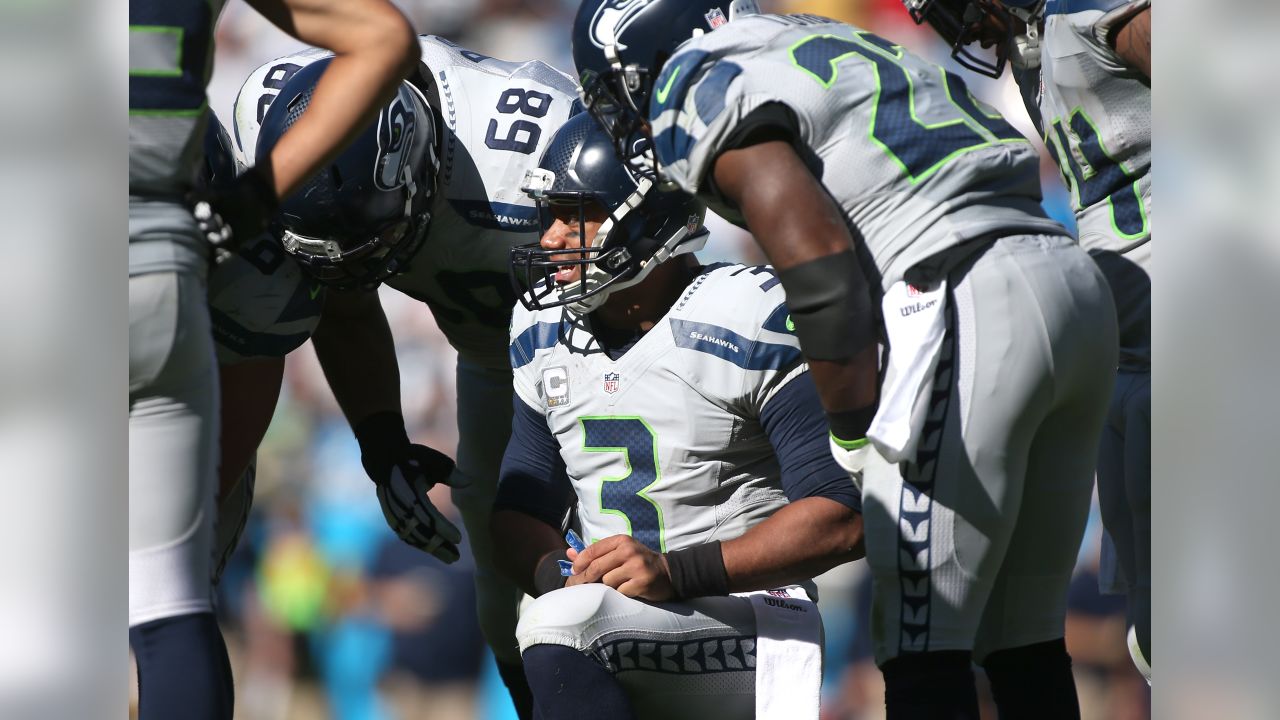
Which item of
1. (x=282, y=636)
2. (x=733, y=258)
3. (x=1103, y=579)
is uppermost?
(x=733, y=258)

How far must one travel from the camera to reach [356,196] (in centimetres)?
261

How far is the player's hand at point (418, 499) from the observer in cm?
294

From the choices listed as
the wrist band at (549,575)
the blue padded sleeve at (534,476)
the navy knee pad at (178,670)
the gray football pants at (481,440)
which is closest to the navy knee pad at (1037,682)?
the wrist band at (549,575)

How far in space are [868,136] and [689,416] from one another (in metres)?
0.62

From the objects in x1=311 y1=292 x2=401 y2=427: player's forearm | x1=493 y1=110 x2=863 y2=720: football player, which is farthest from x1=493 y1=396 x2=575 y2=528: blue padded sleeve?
x1=311 y1=292 x2=401 y2=427: player's forearm

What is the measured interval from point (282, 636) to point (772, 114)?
2212 mm

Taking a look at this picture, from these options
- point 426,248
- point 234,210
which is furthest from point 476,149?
point 234,210

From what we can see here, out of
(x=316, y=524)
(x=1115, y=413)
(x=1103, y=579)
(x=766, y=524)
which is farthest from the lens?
(x=316, y=524)

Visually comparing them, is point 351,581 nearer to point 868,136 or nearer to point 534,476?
point 534,476

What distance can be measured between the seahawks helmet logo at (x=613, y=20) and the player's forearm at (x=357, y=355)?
3.21 ft
